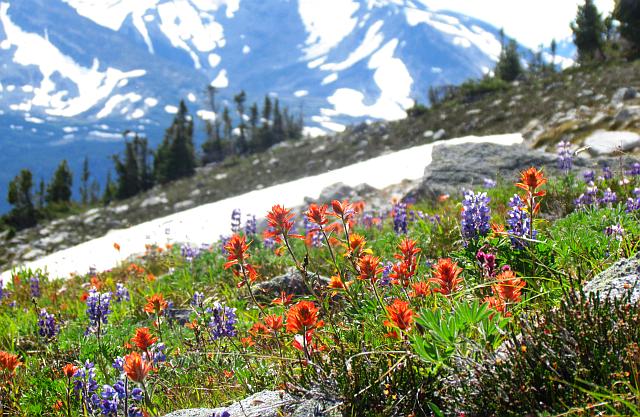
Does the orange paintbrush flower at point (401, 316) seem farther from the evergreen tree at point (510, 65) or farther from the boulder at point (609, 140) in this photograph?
the evergreen tree at point (510, 65)

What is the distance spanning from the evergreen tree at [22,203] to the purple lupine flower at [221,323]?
4675cm

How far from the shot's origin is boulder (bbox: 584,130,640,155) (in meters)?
10.2

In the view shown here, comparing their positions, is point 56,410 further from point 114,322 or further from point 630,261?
point 630,261

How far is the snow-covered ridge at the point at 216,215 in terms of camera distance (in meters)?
12.7

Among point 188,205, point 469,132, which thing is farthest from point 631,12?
point 188,205

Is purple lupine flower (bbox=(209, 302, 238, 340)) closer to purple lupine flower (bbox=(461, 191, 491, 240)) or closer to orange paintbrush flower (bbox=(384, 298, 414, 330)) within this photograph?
orange paintbrush flower (bbox=(384, 298, 414, 330))

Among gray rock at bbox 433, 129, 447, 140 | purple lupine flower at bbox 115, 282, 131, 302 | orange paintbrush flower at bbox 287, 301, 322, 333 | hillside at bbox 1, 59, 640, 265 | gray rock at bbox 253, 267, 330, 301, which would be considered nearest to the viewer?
orange paintbrush flower at bbox 287, 301, 322, 333

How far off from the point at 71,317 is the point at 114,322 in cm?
92

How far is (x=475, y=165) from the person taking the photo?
1063 centimetres

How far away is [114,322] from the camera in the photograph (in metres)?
5.57

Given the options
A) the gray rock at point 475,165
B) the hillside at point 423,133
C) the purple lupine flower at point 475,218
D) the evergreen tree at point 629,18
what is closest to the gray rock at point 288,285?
the purple lupine flower at point 475,218

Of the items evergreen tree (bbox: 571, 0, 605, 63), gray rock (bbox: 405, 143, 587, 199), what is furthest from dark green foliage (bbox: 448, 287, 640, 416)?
evergreen tree (bbox: 571, 0, 605, 63)

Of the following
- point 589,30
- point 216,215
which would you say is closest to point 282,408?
point 216,215

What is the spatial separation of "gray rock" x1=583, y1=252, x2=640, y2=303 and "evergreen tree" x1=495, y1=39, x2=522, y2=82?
132ft
